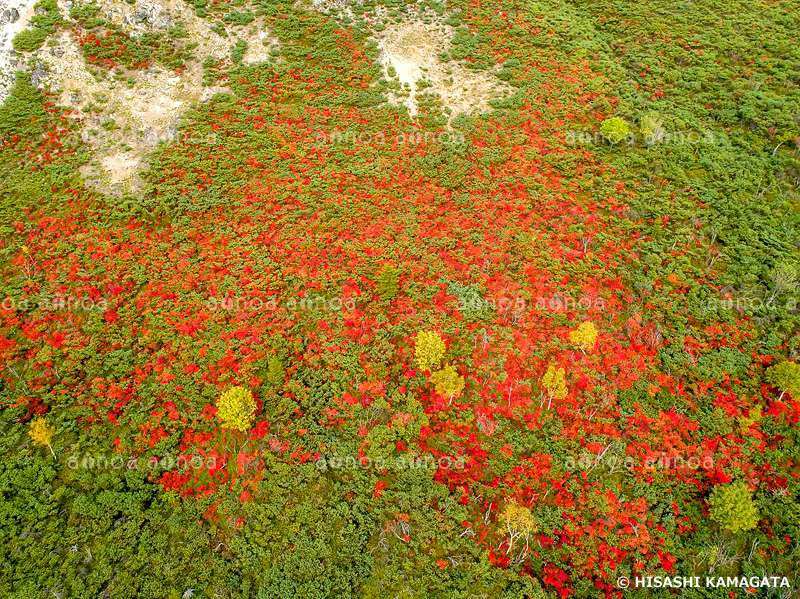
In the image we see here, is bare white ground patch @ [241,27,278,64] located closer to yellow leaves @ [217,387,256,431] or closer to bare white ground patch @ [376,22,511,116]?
bare white ground patch @ [376,22,511,116]

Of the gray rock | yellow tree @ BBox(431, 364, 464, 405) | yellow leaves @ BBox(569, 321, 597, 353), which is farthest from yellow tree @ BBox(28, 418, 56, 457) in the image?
the gray rock

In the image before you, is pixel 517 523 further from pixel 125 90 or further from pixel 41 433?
pixel 125 90

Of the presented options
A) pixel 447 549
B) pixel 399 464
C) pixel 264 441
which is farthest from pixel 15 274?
pixel 447 549

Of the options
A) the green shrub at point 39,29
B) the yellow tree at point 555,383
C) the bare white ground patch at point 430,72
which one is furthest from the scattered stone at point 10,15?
the yellow tree at point 555,383

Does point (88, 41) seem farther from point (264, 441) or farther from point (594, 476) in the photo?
point (594, 476)

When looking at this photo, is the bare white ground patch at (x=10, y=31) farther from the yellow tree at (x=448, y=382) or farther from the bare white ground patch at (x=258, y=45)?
the yellow tree at (x=448, y=382)

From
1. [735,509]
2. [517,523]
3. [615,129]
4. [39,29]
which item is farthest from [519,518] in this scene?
[39,29]

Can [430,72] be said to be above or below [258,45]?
Result: below
